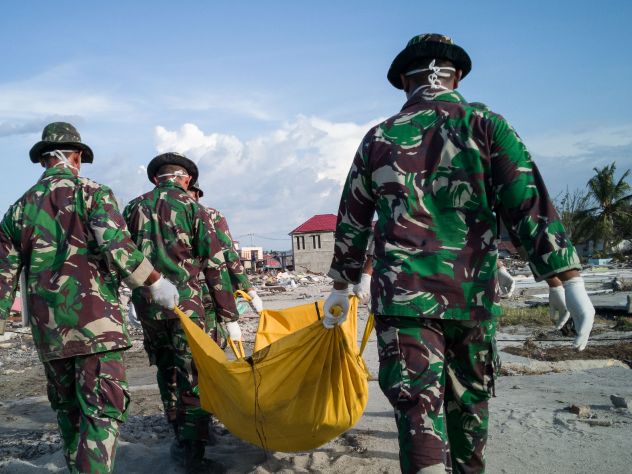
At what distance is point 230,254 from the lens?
466 cm

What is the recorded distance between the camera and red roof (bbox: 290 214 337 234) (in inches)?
1843

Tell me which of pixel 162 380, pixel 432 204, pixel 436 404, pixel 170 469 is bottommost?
pixel 170 469

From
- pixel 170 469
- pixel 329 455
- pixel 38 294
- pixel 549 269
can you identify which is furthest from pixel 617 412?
pixel 38 294

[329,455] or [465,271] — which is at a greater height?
[465,271]

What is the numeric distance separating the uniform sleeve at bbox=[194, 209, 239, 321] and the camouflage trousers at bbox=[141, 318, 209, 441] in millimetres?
301

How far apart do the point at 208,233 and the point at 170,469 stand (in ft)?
5.06

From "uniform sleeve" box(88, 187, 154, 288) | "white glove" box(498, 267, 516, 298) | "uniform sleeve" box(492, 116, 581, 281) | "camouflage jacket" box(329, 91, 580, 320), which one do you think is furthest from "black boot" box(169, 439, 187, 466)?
"uniform sleeve" box(492, 116, 581, 281)

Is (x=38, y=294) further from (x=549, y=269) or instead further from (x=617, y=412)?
(x=617, y=412)

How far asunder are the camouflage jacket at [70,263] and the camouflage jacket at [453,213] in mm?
1421

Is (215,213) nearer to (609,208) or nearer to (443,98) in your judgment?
(443,98)

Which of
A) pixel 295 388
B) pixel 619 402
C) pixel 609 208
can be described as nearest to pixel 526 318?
pixel 619 402

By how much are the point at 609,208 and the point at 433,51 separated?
4427 cm

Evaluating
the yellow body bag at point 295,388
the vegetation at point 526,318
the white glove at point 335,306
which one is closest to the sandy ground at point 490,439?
the yellow body bag at point 295,388

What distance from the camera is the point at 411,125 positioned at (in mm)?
2320
